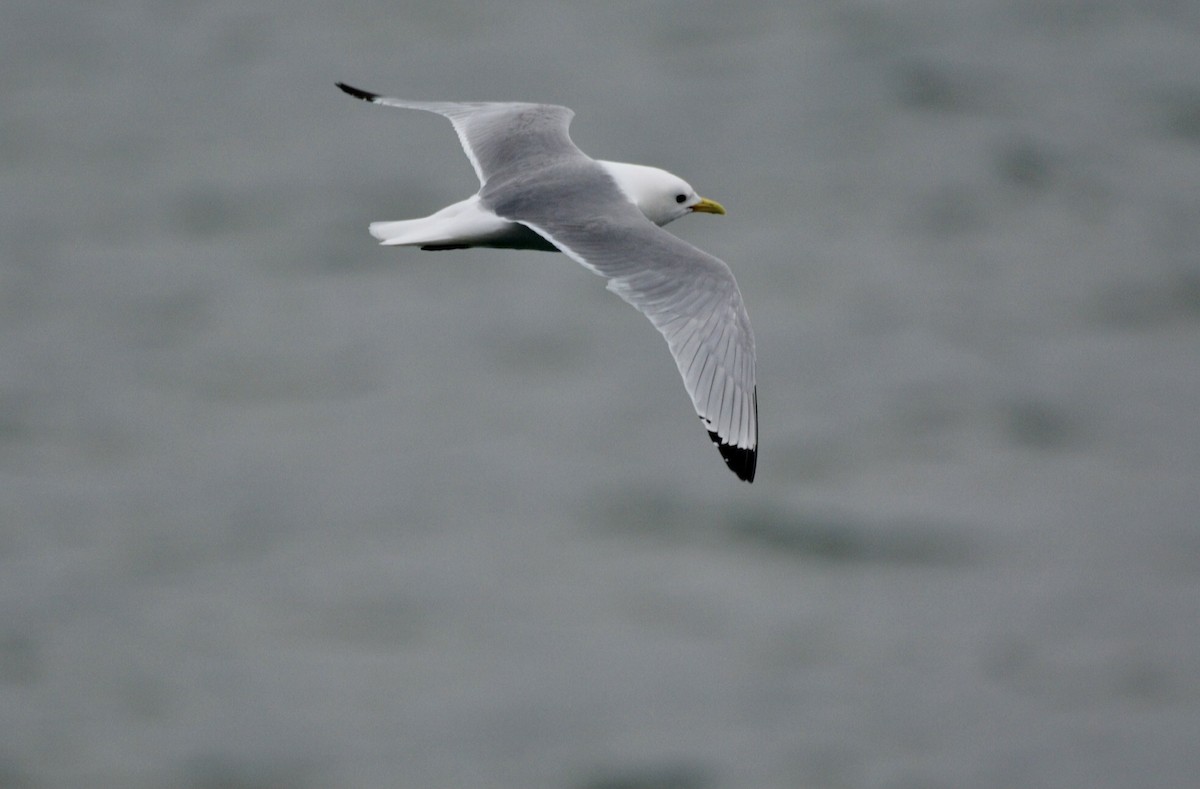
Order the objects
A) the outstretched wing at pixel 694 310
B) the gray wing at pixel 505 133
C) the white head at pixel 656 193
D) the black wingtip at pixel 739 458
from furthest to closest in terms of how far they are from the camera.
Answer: the gray wing at pixel 505 133 → the white head at pixel 656 193 → the outstretched wing at pixel 694 310 → the black wingtip at pixel 739 458

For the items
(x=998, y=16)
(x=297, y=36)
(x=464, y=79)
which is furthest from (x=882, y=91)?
(x=297, y=36)

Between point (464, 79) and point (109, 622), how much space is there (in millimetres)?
6278

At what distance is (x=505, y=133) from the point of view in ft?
26.8

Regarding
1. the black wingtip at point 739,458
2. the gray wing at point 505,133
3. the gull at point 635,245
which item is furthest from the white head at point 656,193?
the black wingtip at point 739,458

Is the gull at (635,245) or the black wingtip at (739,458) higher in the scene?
the gull at (635,245)

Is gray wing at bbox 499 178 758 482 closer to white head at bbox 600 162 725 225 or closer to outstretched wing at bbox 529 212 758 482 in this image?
outstretched wing at bbox 529 212 758 482

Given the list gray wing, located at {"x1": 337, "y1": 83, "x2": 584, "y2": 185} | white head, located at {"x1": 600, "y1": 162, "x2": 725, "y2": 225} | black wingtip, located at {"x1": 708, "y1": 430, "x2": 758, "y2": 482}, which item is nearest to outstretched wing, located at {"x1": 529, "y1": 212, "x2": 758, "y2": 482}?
black wingtip, located at {"x1": 708, "y1": 430, "x2": 758, "y2": 482}

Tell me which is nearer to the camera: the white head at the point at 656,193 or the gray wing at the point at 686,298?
the gray wing at the point at 686,298

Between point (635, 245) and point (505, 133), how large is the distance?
1.43 meters

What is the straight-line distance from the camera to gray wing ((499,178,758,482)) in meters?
6.60

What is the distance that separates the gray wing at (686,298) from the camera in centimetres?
660

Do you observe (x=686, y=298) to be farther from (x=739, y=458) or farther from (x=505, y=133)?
(x=505, y=133)

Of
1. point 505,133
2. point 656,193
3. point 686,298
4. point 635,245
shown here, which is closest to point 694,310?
point 686,298

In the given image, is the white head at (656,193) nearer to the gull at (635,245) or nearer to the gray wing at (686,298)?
the gull at (635,245)
